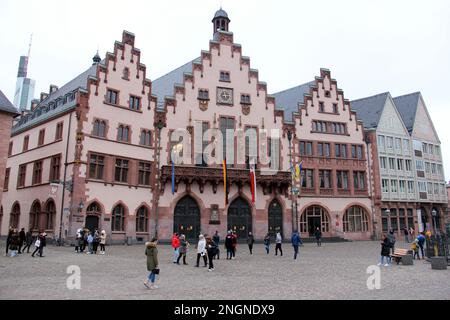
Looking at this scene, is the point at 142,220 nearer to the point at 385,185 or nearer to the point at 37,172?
the point at 37,172

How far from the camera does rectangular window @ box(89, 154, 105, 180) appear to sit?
37.1 metres

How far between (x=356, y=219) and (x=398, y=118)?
56.6ft

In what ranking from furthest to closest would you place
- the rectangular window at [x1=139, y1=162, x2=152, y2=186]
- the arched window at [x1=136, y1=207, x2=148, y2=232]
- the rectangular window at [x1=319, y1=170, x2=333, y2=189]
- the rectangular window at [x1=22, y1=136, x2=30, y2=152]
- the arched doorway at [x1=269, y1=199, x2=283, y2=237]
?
1. the rectangular window at [x1=319, y1=170, x2=333, y2=189]
2. the arched doorway at [x1=269, y1=199, x2=283, y2=237]
3. the rectangular window at [x1=22, y1=136, x2=30, y2=152]
4. the rectangular window at [x1=139, y1=162, x2=152, y2=186]
5. the arched window at [x1=136, y1=207, x2=148, y2=232]

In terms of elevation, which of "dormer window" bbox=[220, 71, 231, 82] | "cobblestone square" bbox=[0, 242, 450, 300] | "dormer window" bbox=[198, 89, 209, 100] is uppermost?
"dormer window" bbox=[220, 71, 231, 82]

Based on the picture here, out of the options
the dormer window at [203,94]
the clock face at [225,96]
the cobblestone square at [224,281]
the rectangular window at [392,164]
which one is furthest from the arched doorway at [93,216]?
the rectangular window at [392,164]

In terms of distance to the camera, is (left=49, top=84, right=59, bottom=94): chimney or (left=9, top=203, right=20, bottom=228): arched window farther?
(left=49, top=84, right=59, bottom=94): chimney

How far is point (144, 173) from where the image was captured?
40.8 meters

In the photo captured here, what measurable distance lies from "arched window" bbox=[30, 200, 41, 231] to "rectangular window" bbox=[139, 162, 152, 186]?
1064cm

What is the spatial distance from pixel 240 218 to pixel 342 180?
14.9m

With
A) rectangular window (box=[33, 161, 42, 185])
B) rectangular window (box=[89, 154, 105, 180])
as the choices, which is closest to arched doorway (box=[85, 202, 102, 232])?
rectangular window (box=[89, 154, 105, 180])

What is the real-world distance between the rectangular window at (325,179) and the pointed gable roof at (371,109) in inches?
414

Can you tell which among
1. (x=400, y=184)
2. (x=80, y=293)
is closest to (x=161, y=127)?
(x=80, y=293)

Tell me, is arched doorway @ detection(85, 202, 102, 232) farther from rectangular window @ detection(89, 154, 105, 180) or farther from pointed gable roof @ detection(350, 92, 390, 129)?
pointed gable roof @ detection(350, 92, 390, 129)

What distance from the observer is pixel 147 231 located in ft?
131
